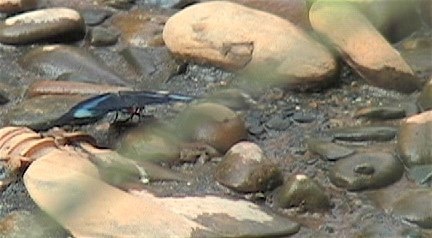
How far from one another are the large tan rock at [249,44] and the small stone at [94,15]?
0.31m

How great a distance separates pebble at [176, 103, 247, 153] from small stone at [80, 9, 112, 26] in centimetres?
70

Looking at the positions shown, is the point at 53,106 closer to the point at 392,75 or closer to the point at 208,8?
the point at 208,8

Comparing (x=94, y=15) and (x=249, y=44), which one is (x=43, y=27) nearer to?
(x=94, y=15)

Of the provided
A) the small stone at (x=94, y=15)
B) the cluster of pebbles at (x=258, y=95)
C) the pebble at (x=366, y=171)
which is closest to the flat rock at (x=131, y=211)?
the cluster of pebbles at (x=258, y=95)

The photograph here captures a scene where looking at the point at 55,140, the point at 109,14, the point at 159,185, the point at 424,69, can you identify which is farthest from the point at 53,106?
the point at 424,69

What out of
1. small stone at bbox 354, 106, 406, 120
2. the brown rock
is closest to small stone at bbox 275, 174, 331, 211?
small stone at bbox 354, 106, 406, 120

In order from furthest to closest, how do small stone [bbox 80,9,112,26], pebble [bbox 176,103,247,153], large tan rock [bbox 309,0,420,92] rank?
small stone [bbox 80,9,112,26] < large tan rock [bbox 309,0,420,92] < pebble [bbox 176,103,247,153]

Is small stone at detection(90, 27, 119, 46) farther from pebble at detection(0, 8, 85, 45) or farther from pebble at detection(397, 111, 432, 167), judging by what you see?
pebble at detection(397, 111, 432, 167)

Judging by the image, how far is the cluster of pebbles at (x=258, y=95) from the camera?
Answer: 2049mm

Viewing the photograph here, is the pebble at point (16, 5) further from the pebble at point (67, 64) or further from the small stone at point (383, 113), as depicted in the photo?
the small stone at point (383, 113)

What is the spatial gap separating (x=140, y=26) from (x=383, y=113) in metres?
0.85

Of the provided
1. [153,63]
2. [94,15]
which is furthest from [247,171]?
[94,15]

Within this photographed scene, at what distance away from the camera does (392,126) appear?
231 centimetres

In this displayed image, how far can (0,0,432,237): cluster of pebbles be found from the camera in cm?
205
